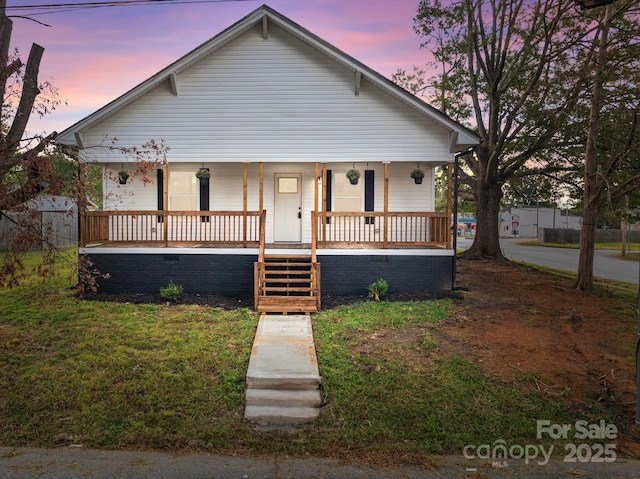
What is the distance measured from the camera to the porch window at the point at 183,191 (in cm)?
1418

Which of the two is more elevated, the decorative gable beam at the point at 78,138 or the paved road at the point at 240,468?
the decorative gable beam at the point at 78,138

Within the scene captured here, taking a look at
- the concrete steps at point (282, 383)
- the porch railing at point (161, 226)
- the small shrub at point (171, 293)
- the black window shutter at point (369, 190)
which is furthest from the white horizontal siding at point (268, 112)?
the concrete steps at point (282, 383)

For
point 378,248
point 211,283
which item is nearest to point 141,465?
point 211,283

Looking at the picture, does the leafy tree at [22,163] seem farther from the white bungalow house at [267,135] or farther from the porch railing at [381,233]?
the porch railing at [381,233]

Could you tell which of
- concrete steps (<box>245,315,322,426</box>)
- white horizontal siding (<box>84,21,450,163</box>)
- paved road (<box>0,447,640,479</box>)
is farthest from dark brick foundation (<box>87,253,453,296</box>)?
paved road (<box>0,447,640,479</box>)

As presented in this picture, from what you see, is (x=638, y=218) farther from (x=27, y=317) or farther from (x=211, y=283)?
(x=27, y=317)

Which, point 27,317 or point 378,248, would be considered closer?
point 27,317

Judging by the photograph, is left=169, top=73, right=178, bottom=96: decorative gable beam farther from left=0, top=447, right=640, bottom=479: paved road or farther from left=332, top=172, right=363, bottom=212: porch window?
left=0, top=447, right=640, bottom=479: paved road

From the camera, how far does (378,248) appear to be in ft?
39.9

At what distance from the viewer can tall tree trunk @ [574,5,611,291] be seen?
1338 cm

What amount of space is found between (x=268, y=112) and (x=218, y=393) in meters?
8.45

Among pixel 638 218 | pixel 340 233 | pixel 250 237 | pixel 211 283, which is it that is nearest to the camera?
pixel 211 283

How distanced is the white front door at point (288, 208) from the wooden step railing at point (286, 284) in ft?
7.20

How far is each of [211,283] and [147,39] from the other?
28.4ft
